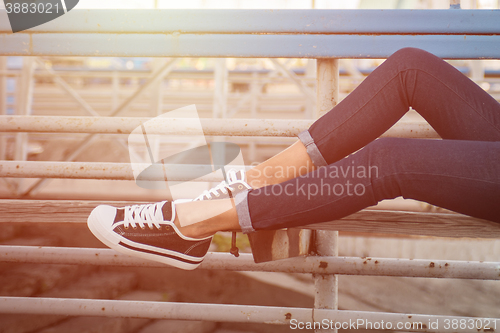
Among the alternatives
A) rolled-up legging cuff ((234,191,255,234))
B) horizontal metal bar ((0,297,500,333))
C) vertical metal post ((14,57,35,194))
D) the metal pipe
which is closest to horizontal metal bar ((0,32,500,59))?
the metal pipe

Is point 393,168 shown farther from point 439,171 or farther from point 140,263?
point 140,263

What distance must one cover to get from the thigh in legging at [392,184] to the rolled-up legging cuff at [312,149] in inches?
5.9

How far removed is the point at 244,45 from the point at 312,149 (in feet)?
1.42

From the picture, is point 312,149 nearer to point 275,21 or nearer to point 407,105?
point 407,105

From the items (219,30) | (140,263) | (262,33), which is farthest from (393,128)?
(140,263)

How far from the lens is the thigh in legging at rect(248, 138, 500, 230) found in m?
0.79

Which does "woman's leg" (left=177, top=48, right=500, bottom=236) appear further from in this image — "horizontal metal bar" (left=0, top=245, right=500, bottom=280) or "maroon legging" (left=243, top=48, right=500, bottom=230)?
"horizontal metal bar" (left=0, top=245, right=500, bottom=280)

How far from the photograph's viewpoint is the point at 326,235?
3.77 feet

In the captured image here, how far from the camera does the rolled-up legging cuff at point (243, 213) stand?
0.87m

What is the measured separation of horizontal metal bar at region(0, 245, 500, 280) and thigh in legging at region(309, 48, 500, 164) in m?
0.36

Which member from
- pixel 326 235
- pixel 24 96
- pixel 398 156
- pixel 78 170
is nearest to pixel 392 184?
pixel 398 156

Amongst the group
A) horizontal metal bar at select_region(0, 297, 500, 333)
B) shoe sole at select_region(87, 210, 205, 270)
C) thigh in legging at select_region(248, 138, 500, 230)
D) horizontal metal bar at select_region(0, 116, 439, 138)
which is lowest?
horizontal metal bar at select_region(0, 297, 500, 333)

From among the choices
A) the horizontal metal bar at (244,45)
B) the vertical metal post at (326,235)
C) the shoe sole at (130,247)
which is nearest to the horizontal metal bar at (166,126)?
the vertical metal post at (326,235)

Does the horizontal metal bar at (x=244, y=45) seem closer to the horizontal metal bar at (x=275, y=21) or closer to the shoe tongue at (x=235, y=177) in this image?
the horizontal metal bar at (x=275, y=21)
